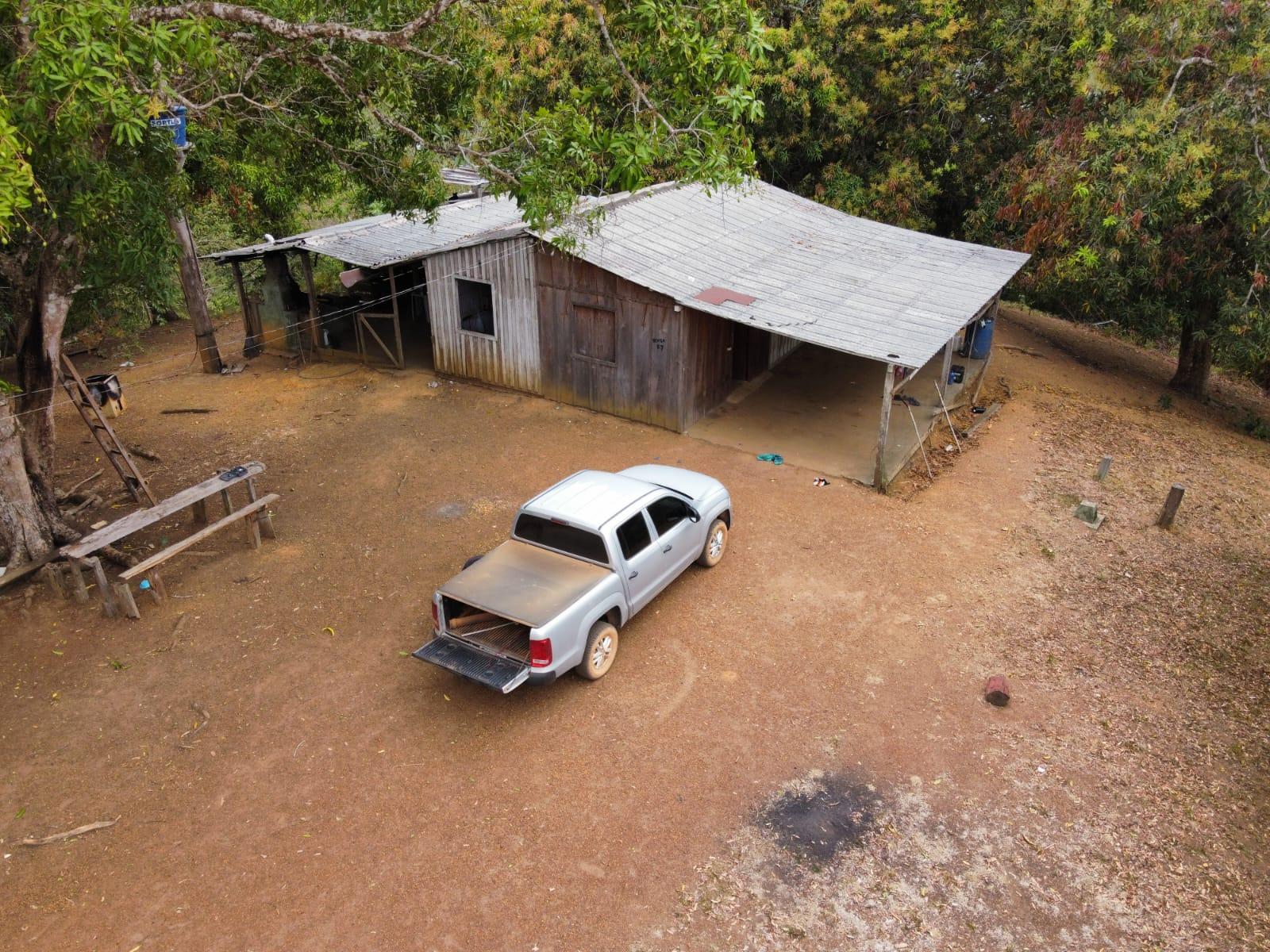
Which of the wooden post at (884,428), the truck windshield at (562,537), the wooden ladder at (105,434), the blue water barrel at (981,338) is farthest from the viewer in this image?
the blue water barrel at (981,338)

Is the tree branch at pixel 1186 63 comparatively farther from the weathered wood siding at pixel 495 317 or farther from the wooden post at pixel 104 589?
the wooden post at pixel 104 589

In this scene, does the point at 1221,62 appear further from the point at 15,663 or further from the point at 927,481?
the point at 15,663

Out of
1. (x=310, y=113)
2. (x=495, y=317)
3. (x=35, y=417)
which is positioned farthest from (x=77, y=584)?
(x=495, y=317)

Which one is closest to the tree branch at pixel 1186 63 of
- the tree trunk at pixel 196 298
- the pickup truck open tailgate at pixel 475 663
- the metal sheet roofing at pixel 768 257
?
the metal sheet roofing at pixel 768 257

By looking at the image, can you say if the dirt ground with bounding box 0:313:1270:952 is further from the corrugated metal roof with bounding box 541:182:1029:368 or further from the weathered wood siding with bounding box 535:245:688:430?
the weathered wood siding with bounding box 535:245:688:430

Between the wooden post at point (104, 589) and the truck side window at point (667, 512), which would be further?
the wooden post at point (104, 589)

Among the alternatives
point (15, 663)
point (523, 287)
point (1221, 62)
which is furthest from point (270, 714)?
point (1221, 62)

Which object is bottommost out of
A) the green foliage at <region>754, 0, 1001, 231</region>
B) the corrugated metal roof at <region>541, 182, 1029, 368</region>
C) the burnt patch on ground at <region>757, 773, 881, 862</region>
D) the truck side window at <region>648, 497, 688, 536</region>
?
the burnt patch on ground at <region>757, 773, 881, 862</region>

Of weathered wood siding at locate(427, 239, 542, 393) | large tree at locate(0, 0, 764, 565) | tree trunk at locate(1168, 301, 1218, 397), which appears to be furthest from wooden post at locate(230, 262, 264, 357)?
tree trunk at locate(1168, 301, 1218, 397)
